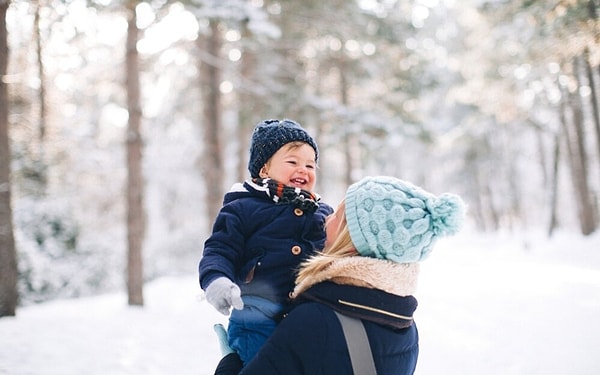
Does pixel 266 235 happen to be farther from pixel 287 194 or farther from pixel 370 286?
pixel 370 286

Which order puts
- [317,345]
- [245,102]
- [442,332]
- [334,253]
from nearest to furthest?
[317,345]
[334,253]
[442,332]
[245,102]

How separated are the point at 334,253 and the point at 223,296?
47 cm

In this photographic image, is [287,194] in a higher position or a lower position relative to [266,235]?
higher

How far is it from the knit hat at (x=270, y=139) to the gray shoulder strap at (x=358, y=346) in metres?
0.99

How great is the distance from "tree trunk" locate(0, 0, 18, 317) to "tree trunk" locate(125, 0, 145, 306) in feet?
7.07

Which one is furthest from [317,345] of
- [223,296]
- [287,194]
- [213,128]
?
[213,128]

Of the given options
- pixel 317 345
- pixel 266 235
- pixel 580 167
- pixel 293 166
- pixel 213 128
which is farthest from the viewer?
pixel 580 167

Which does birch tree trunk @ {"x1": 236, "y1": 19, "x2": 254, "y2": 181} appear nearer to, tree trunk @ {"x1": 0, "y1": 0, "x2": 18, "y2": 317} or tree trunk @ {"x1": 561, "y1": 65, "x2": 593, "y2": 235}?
tree trunk @ {"x1": 0, "y1": 0, "x2": 18, "y2": 317}

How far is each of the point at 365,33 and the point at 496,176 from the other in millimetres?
19744

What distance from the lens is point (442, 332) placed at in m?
5.41

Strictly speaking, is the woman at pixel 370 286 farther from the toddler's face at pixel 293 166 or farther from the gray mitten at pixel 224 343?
the toddler's face at pixel 293 166

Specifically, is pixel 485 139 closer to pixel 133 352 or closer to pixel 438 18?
pixel 438 18

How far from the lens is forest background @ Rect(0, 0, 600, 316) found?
314 inches

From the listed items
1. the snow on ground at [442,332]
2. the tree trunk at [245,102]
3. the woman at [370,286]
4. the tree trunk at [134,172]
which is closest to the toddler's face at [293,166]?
the woman at [370,286]
